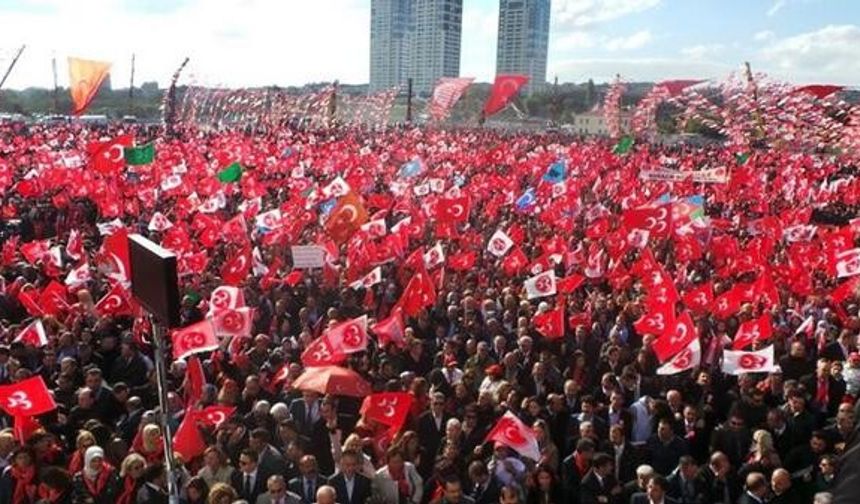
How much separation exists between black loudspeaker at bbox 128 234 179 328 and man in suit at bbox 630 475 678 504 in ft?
14.8

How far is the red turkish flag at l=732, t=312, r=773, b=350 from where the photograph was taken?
10.9 m

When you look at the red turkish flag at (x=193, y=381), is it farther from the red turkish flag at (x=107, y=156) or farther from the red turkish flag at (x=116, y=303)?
the red turkish flag at (x=107, y=156)

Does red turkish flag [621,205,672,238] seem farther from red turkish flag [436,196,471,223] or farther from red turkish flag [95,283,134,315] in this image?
red turkish flag [95,283,134,315]

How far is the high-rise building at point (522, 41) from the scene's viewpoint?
190 meters

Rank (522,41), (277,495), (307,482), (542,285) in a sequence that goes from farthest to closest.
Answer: (522,41), (542,285), (307,482), (277,495)

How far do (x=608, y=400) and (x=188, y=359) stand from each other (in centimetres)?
477

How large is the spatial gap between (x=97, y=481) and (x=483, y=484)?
10.6ft

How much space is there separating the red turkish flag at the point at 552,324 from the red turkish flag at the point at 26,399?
20.6 ft

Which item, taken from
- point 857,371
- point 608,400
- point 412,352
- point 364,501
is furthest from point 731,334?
point 364,501

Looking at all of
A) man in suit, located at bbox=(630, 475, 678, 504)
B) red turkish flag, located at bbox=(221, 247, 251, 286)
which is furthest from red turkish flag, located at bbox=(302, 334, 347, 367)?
red turkish flag, located at bbox=(221, 247, 251, 286)

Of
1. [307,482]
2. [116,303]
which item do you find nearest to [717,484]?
[307,482]

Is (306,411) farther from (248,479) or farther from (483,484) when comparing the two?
(483,484)

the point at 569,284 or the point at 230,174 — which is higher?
the point at 230,174

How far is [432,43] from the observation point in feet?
554
